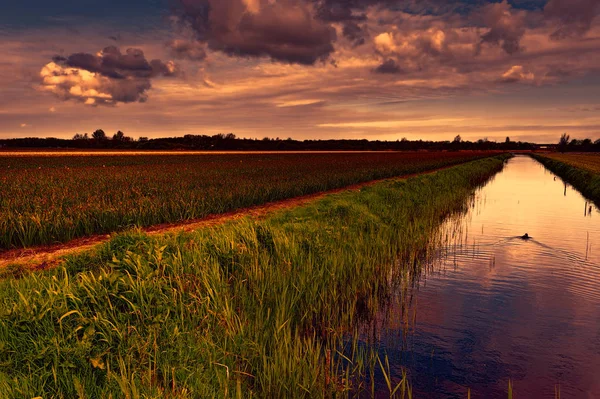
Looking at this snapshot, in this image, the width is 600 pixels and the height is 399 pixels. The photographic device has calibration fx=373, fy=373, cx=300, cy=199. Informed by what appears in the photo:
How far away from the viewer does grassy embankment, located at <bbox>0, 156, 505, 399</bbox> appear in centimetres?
427

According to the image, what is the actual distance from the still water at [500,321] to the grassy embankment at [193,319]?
0.76 m

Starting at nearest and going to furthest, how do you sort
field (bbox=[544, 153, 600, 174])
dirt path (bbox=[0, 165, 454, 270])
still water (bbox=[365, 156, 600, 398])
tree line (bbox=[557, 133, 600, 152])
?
still water (bbox=[365, 156, 600, 398]) < dirt path (bbox=[0, 165, 454, 270]) < field (bbox=[544, 153, 600, 174]) < tree line (bbox=[557, 133, 600, 152])

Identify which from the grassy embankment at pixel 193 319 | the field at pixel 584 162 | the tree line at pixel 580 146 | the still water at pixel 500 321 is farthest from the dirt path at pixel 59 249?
the tree line at pixel 580 146

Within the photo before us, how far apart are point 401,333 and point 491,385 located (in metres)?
1.73

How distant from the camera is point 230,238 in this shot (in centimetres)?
855

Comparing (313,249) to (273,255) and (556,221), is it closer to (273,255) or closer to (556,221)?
(273,255)

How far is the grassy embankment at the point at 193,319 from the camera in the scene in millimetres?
4273

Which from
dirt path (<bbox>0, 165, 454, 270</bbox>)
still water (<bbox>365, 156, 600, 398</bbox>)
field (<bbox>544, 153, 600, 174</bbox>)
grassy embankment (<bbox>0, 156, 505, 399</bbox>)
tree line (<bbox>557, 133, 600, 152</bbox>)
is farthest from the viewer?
tree line (<bbox>557, 133, 600, 152</bbox>)

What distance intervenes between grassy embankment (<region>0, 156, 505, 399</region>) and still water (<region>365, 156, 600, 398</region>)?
0.76m

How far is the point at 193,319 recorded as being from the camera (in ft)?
18.4

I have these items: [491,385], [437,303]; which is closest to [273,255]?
[437,303]

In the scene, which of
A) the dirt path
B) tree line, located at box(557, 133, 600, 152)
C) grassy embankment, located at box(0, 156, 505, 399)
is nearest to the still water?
grassy embankment, located at box(0, 156, 505, 399)

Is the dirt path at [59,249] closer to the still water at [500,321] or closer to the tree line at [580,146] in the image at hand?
the still water at [500,321]

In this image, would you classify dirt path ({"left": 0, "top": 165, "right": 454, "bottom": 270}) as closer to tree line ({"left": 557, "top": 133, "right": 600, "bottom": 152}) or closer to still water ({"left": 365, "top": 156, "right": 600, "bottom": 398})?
still water ({"left": 365, "top": 156, "right": 600, "bottom": 398})
